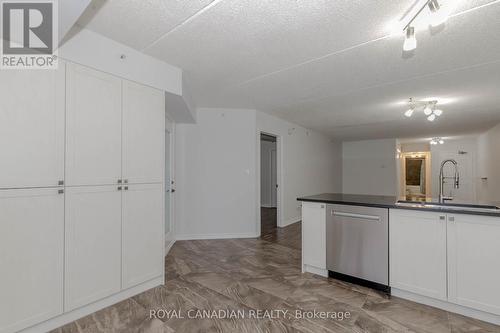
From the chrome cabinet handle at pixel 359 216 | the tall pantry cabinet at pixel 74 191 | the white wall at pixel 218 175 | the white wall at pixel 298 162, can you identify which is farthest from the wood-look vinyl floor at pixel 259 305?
the white wall at pixel 298 162

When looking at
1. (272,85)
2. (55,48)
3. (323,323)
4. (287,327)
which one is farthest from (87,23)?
(323,323)

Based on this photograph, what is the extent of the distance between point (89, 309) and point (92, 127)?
1563 mm

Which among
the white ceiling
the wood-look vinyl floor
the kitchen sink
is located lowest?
the wood-look vinyl floor

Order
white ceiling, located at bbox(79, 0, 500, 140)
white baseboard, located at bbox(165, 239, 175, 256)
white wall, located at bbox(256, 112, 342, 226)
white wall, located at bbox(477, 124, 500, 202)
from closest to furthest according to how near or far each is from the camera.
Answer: white ceiling, located at bbox(79, 0, 500, 140)
white baseboard, located at bbox(165, 239, 175, 256)
white wall, located at bbox(256, 112, 342, 226)
white wall, located at bbox(477, 124, 500, 202)

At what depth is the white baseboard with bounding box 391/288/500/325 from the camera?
1902mm

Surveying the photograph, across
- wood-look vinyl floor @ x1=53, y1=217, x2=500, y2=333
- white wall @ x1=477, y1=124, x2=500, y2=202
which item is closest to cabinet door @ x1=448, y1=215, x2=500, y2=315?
wood-look vinyl floor @ x1=53, y1=217, x2=500, y2=333

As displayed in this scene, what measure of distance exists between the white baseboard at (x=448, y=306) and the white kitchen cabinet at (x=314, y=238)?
747 millimetres

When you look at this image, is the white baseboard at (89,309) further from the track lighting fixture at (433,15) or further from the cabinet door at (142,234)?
the track lighting fixture at (433,15)

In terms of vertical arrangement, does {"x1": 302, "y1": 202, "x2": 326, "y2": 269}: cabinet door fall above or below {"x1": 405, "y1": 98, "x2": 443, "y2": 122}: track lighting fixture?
below

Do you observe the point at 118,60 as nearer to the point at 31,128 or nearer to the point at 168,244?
the point at 31,128

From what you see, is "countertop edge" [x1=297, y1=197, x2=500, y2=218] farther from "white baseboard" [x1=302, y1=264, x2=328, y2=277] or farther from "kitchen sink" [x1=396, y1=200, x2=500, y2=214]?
"white baseboard" [x1=302, y1=264, x2=328, y2=277]

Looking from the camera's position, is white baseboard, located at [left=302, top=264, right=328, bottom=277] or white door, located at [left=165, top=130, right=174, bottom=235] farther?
white door, located at [left=165, top=130, right=174, bottom=235]

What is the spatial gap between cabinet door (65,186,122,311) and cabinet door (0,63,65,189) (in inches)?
10.3

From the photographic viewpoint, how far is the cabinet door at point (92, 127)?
192 cm
